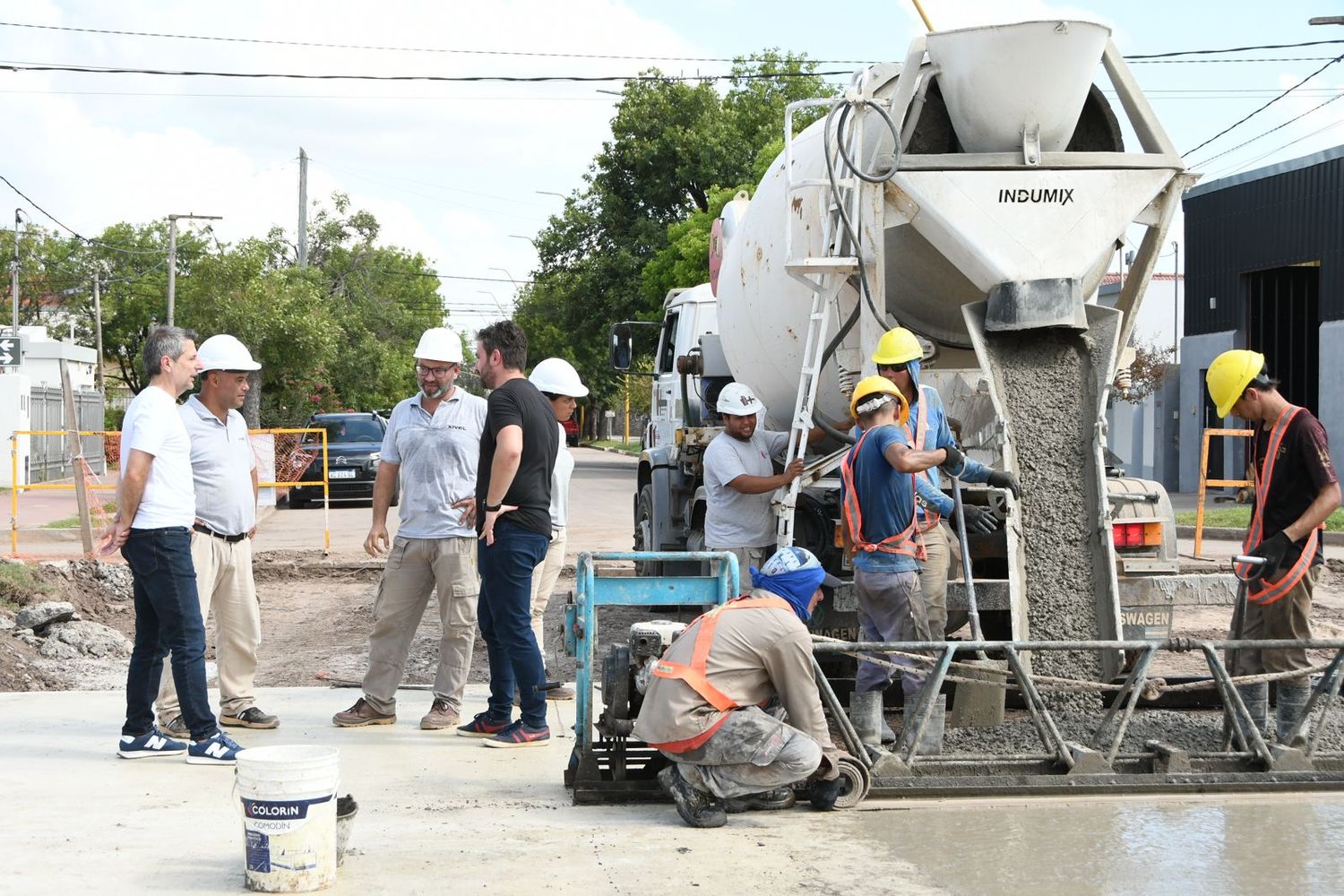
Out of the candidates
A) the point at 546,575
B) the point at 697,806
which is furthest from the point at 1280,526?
the point at 546,575

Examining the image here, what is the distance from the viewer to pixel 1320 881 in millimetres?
4652

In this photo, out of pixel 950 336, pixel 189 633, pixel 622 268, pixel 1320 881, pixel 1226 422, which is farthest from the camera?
pixel 622 268

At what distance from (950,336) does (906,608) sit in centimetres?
200

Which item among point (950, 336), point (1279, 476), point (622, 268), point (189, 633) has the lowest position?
point (189, 633)

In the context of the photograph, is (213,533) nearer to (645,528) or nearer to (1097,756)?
(1097,756)

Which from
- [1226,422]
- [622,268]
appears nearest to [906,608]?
[1226,422]

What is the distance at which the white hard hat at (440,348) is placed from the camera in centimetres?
710

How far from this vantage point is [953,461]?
20.8 ft

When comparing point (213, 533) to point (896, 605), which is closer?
point (896, 605)

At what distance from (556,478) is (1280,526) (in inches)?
150

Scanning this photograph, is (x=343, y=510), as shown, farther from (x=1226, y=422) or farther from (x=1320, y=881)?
(x=1320, y=881)

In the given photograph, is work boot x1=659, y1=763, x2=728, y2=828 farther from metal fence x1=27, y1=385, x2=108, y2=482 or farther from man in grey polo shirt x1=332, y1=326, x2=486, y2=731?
metal fence x1=27, y1=385, x2=108, y2=482

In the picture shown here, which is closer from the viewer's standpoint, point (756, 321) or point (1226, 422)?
point (756, 321)

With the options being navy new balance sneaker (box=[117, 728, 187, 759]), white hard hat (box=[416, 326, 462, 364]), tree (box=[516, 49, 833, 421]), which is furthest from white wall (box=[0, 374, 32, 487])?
navy new balance sneaker (box=[117, 728, 187, 759])
